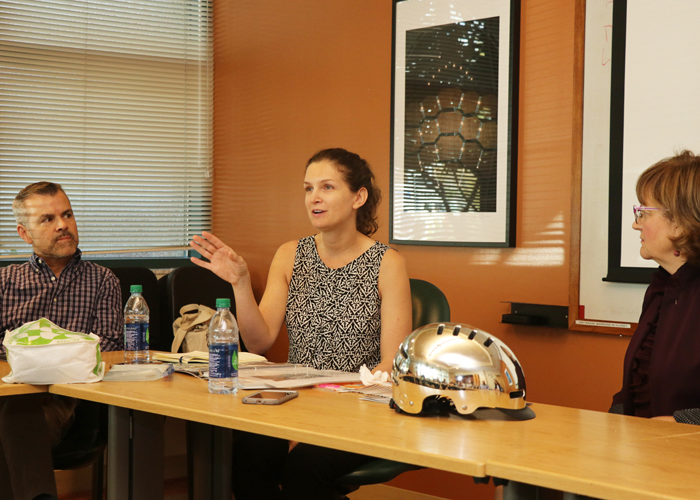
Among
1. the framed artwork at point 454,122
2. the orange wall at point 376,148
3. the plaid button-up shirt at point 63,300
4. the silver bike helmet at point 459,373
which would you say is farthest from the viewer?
the framed artwork at point 454,122

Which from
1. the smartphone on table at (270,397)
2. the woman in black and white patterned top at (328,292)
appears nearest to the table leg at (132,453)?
the smartphone on table at (270,397)

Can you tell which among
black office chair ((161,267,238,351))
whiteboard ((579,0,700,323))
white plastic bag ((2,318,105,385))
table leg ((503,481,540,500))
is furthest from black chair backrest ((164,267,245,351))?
table leg ((503,481,540,500))

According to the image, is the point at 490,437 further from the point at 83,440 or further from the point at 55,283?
the point at 55,283

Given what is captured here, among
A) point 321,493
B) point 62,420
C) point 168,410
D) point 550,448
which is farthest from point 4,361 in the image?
point 550,448

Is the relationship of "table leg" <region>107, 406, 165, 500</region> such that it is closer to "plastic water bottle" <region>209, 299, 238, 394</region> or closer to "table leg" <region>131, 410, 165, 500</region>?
"table leg" <region>131, 410, 165, 500</region>

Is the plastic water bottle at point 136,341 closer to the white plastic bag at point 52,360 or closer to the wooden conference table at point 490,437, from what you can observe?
the white plastic bag at point 52,360

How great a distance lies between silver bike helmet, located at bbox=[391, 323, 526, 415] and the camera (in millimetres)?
1399

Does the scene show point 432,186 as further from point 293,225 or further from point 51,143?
point 51,143

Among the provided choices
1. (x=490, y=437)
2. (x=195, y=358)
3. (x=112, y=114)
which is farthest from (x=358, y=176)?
(x=112, y=114)

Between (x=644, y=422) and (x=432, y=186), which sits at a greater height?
(x=432, y=186)

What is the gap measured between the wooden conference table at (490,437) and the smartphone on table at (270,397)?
25 mm

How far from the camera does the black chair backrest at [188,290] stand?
3.54 m

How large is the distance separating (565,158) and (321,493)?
5.21 feet

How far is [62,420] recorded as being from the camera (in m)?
2.33
